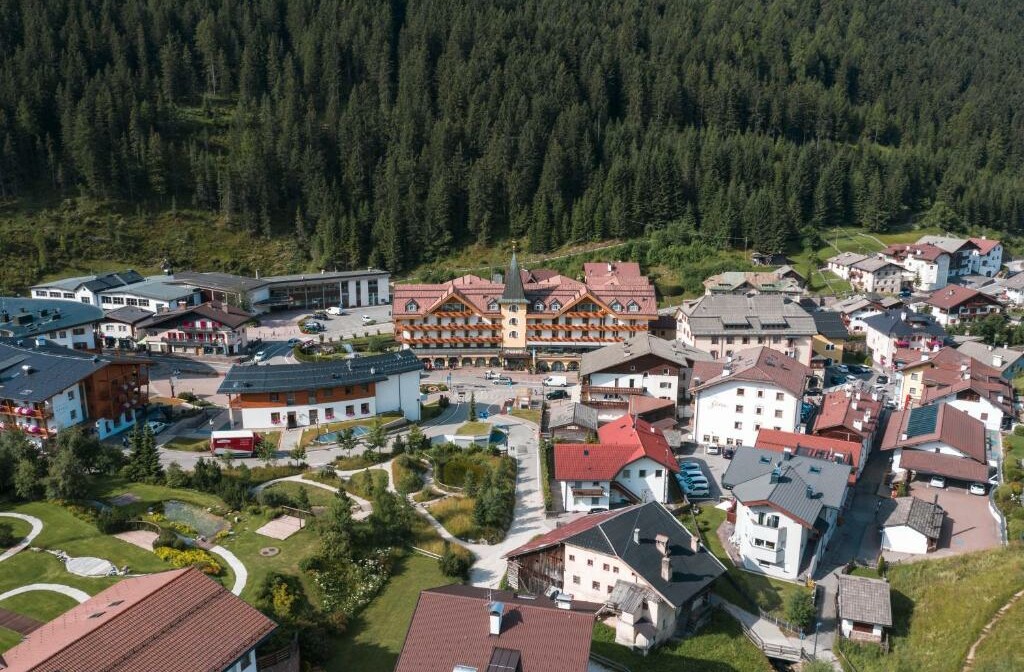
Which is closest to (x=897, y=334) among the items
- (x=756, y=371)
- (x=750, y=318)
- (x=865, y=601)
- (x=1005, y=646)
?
(x=750, y=318)

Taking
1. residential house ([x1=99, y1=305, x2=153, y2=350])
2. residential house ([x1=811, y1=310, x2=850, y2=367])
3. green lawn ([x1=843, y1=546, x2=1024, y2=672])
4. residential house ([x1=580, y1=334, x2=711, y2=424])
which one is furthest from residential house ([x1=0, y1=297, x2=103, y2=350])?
residential house ([x1=811, y1=310, x2=850, y2=367])

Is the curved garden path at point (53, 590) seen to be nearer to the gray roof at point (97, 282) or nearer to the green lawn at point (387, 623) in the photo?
the green lawn at point (387, 623)

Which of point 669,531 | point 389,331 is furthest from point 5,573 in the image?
point 389,331

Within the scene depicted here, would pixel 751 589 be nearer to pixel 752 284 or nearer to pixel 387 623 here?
pixel 387 623

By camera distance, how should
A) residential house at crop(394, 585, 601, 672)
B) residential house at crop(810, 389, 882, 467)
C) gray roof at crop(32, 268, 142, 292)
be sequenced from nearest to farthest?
residential house at crop(394, 585, 601, 672) < residential house at crop(810, 389, 882, 467) < gray roof at crop(32, 268, 142, 292)

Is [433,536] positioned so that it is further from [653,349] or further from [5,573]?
[653,349]

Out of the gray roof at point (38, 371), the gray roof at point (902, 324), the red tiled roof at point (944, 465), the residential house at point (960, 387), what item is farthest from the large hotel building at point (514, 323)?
the red tiled roof at point (944, 465)

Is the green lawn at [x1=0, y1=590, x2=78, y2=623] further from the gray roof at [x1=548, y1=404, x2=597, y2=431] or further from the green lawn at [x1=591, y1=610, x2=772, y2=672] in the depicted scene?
the gray roof at [x1=548, y1=404, x2=597, y2=431]
